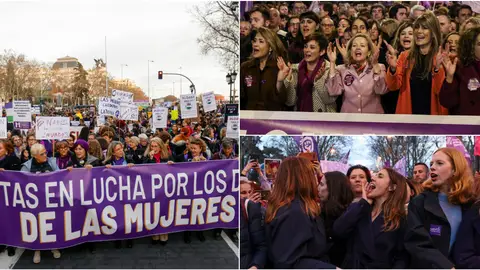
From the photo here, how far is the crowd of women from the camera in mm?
3322

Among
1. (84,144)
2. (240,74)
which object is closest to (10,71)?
(84,144)

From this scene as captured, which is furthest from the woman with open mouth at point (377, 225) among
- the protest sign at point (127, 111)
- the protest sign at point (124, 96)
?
the protest sign at point (124, 96)

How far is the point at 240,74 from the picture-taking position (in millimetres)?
3471

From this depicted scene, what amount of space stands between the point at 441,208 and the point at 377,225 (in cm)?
54

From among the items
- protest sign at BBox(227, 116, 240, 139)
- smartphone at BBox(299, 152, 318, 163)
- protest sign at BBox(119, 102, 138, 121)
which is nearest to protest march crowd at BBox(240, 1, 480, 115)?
smartphone at BBox(299, 152, 318, 163)

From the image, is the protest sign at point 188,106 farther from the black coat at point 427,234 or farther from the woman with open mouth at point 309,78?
the black coat at point 427,234

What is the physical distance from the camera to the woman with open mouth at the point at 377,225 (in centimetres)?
333

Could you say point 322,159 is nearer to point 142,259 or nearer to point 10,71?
point 142,259

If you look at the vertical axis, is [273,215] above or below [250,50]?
below

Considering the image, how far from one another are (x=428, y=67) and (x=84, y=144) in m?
4.06

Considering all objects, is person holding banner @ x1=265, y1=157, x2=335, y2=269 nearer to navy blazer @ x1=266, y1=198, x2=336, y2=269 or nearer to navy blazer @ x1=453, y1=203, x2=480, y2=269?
navy blazer @ x1=266, y1=198, x2=336, y2=269

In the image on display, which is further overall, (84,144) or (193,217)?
(84,144)

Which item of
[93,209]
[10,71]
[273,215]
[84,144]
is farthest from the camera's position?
[10,71]

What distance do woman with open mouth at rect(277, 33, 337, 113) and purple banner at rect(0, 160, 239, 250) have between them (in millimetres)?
1811
